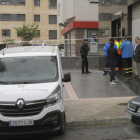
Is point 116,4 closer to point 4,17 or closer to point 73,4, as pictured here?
point 73,4

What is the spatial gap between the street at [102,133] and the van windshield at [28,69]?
1296 mm

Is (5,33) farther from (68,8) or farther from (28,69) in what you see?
(28,69)

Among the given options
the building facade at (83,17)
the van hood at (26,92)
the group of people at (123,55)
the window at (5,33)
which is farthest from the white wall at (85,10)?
the window at (5,33)

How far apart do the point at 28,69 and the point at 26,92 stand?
0.99 m

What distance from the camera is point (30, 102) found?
5.37 metres

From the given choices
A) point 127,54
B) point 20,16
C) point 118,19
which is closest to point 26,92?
point 127,54

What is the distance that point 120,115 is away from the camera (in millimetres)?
7613

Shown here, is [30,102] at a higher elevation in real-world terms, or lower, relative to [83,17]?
lower

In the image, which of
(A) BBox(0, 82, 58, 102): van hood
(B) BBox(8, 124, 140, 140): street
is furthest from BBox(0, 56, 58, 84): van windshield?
(B) BBox(8, 124, 140, 140): street

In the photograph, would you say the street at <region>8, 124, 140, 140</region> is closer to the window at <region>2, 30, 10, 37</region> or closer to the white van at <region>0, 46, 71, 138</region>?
the white van at <region>0, 46, 71, 138</region>

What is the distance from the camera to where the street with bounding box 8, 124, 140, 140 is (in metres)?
6.14

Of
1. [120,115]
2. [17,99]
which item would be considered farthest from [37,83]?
[120,115]

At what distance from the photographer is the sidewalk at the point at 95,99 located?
25.4 ft

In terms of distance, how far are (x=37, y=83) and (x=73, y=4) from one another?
22365mm
